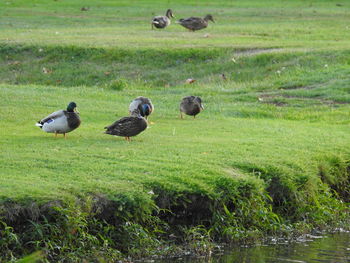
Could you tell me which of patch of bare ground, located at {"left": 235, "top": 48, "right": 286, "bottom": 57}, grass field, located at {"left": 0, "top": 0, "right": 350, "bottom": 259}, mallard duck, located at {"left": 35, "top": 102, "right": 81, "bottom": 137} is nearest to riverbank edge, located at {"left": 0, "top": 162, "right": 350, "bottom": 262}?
grass field, located at {"left": 0, "top": 0, "right": 350, "bottom": 259}

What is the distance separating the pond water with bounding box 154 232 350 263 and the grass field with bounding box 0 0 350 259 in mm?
513

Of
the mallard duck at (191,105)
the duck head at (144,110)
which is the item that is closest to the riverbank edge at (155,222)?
the duck head at (144,110)

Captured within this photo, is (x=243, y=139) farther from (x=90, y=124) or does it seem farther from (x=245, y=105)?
(x=245, y=105)

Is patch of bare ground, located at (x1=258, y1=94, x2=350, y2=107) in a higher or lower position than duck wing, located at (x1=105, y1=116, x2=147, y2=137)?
higher

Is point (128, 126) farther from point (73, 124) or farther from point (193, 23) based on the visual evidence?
point (193, 23)

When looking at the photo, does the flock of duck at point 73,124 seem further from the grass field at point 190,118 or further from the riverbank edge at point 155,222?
the riverbank edge at point 155,222

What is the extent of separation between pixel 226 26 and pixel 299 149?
24.5 meters

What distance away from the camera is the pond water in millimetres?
11258

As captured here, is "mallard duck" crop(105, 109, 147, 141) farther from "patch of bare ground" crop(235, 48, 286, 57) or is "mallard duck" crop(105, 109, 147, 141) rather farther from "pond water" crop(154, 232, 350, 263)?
"patch of bare ground" crop(235, 48, 286, 57)

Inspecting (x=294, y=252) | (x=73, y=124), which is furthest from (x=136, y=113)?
(x=294, y=252)

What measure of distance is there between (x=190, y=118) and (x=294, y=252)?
292 inches

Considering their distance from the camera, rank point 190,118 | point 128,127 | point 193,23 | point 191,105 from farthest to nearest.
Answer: point 193,23 < point 190,118 < point 191,105 < point 128,127

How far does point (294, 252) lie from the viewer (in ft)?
38.5

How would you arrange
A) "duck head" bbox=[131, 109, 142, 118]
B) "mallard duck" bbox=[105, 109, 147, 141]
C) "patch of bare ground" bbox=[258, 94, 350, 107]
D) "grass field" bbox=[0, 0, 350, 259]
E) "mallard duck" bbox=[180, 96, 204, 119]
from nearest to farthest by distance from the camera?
"grass field" bbox=[0, 0, 350, 259]
"mallard duck" bbox=[105, 109, 147, 141]
"duck head" bbox=[131, 109, 142, 118]
"mallard duck" bbox=[180, 96, 204, 119]
"patch of bare ground" bbox=[258, 94, 350, 107]
